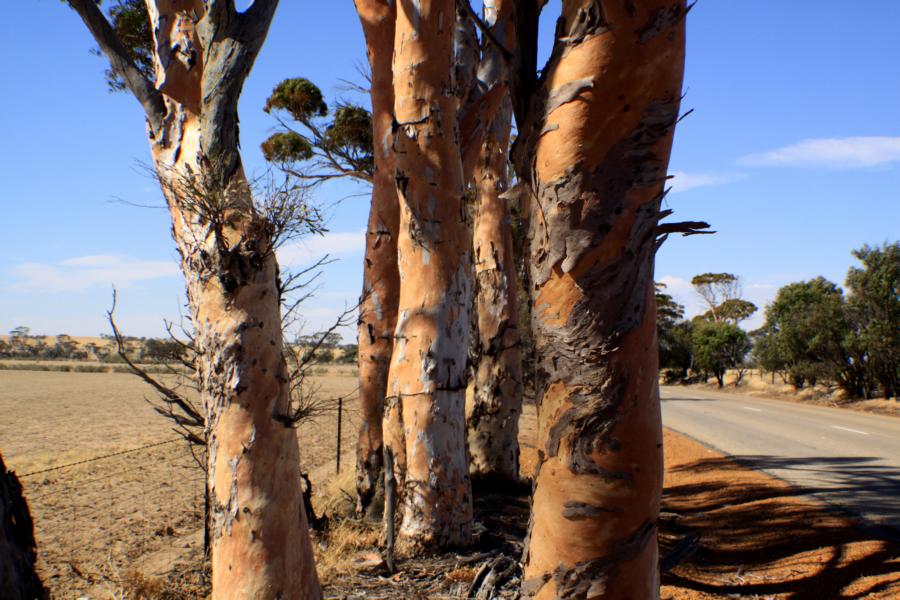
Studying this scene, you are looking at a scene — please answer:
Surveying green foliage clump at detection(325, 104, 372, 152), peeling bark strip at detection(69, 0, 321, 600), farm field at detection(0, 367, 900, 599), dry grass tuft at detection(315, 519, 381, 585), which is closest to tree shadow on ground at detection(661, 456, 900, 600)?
farm field at detection(0, 367, 900, 599)

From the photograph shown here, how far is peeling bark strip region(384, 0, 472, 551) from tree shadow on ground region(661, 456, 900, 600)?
210 cm

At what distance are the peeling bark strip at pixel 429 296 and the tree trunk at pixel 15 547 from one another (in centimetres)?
316

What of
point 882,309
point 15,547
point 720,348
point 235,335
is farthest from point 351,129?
point 720,348

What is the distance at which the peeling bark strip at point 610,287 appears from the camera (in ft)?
7.98

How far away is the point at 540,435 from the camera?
266 cm

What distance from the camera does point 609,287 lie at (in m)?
2.45

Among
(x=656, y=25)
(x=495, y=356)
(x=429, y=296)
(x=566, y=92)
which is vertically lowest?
(x=495, y=356)

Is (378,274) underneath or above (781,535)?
above

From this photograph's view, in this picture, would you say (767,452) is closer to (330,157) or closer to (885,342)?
(330,157)

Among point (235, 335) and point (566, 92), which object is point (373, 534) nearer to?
point (235, 335)

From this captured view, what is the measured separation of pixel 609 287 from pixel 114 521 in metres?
9.85

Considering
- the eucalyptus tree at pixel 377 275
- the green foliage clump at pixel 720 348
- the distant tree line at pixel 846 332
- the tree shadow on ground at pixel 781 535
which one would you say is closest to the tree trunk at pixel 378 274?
the eucalyptus tree at pixel 377 275

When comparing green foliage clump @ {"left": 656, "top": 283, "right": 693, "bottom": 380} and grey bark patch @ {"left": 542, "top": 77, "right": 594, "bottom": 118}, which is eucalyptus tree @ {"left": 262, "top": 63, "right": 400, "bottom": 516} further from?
green foliage clump @ {"left": 656, "top": 283, "right": 693, "bottom": 380}

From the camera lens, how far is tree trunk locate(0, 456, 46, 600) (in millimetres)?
3924
